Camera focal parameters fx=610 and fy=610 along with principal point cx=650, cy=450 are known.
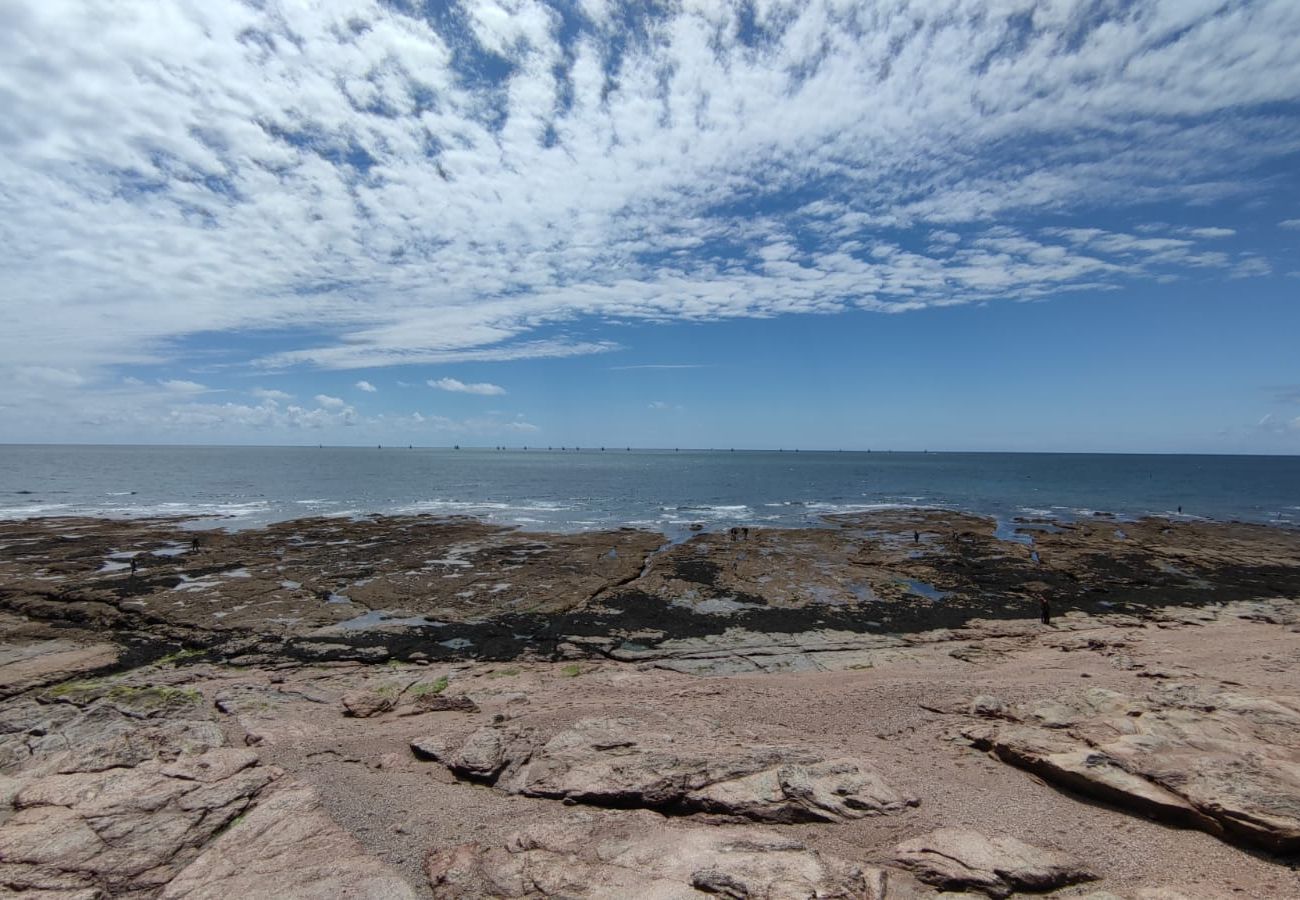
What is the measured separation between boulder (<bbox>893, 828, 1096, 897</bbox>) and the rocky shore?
0.03 m

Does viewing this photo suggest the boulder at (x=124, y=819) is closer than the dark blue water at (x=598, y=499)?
Yes

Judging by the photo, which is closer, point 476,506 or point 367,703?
point 367,703

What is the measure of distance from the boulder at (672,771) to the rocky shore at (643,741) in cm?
6

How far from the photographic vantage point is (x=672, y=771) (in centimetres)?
912

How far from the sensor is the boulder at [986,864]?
6.69 meters

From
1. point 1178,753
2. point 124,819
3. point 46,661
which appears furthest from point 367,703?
point 1178,753

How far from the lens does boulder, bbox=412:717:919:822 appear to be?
8391 mm

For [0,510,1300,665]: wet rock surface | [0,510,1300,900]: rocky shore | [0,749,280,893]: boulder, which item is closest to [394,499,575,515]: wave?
[0,510,1300,665]: wet rock surface

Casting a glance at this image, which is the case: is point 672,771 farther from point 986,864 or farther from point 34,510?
point 34,510

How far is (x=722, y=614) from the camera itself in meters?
21.8

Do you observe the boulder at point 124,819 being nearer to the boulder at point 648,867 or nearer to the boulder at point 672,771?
the boulder at point 672,771

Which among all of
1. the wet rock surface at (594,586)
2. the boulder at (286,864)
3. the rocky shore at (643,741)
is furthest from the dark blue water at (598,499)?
the boulder at (286,864)

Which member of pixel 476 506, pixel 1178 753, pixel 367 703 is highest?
pixel 1178 753

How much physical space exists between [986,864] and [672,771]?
4.11 meters
